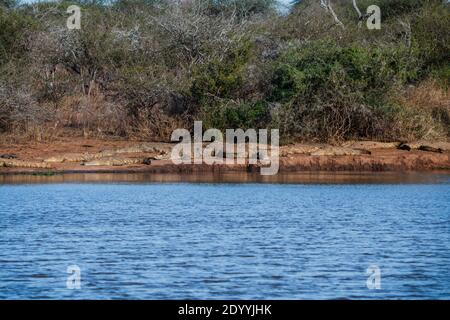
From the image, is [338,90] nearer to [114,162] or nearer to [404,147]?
[404,147]

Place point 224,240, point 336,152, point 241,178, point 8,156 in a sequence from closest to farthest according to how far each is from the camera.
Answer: point 224,240 < point 241,178 < point 8,156 < point 336,152

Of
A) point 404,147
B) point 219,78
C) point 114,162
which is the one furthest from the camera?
point 219,78

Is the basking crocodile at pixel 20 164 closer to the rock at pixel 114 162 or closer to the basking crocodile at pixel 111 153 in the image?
the basking crocodile at pixel 111 153

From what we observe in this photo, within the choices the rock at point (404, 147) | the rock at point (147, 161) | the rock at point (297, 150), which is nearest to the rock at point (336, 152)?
the rock at point (297, 150)

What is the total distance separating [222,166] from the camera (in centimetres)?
2622

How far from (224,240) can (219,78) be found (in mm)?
13433

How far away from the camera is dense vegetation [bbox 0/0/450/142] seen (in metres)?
27.9

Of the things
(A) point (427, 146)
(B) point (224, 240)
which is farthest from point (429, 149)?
(B) point (224, 240)

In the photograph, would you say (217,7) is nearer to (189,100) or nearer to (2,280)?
(189,100)

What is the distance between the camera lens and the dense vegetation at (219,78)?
27.9 metres

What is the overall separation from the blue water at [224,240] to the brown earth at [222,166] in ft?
8.55

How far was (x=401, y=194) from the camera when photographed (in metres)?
21.8
